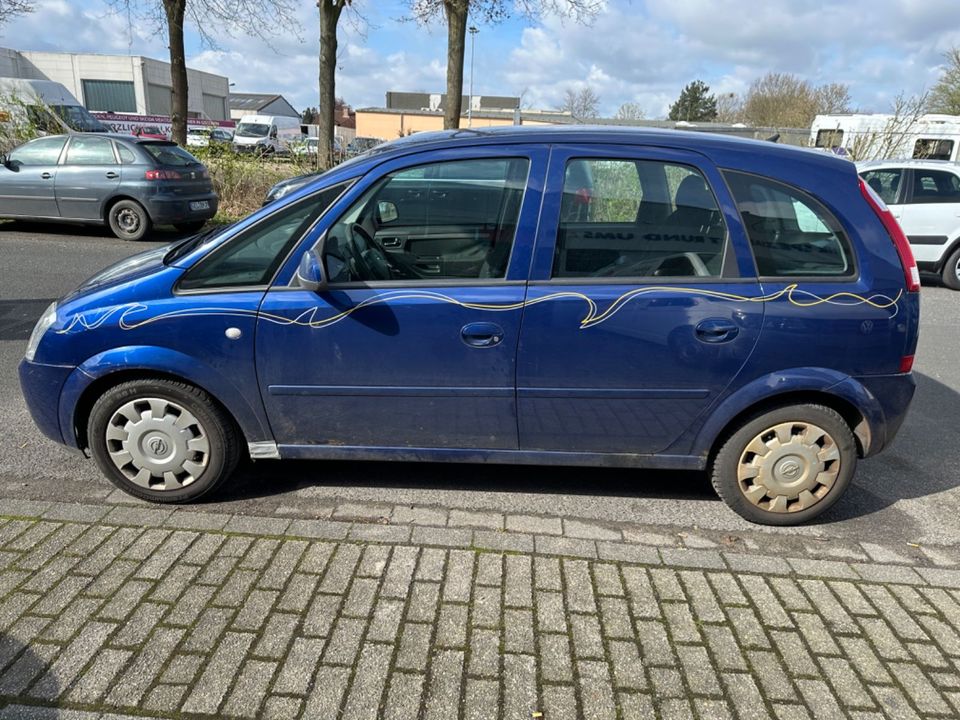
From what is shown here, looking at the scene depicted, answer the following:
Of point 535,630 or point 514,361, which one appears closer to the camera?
point 535,630

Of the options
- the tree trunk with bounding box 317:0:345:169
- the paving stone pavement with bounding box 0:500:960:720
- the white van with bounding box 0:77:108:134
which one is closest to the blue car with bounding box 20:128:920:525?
the paving stone pavement with bounding box 0:500:960:720

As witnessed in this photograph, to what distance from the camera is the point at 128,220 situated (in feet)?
34.9

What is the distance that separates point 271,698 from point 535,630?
0.95m

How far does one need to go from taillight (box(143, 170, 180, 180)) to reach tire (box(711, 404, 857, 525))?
33.1 feet

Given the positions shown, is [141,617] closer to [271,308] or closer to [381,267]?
[271,308]

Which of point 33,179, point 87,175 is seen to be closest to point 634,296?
point 87,175

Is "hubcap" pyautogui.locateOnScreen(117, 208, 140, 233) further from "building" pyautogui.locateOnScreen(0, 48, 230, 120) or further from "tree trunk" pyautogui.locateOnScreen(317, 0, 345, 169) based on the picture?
"building" pyautogui.locateOnScreen(0, 48, 230, 120)

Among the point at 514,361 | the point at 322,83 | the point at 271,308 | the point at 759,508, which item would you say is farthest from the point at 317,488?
the point at 322,83

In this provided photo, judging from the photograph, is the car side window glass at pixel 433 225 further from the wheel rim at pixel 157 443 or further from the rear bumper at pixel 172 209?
the rear bumper at pixel 172 209

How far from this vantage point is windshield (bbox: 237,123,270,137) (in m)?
35.9

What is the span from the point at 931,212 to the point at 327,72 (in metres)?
11.9

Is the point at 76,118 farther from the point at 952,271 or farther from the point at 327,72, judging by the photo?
the point at 952,271

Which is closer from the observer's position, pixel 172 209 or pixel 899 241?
pixel 899 241

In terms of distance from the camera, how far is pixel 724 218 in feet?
9.77
